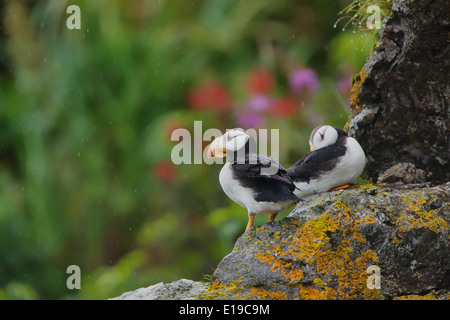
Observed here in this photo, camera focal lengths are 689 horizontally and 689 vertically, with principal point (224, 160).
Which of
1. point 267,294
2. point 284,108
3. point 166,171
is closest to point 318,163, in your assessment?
point 267,294

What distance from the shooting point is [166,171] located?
5.34 metres

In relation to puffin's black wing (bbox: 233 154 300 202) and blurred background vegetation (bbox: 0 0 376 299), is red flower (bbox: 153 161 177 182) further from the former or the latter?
puffin's black wing (bbox: 233 154 300 202)

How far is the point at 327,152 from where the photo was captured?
113 inches

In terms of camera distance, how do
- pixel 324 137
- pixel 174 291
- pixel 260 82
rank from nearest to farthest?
1. pixel 174 291
2. pixel 324 137
3. pixel 260 82

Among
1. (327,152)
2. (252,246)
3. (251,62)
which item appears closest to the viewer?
(252,246)

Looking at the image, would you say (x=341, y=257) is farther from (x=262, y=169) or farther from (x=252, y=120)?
(x=252, y=120)

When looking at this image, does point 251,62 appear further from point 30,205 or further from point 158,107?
point 30,205

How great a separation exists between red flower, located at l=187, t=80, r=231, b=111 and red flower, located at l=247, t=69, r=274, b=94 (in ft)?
1.03

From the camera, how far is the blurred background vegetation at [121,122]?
5.32m

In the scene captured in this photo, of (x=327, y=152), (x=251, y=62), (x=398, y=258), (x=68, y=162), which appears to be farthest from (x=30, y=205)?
(x=398, y=258)

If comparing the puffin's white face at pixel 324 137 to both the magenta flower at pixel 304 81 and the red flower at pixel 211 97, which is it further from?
the red flower at pixel 211 97

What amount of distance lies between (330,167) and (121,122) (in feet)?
10.1

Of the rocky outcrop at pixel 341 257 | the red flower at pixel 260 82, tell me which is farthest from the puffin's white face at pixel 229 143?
the red flower at pixel 260 82

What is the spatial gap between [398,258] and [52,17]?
4.26 meters
